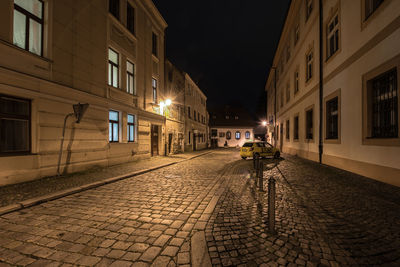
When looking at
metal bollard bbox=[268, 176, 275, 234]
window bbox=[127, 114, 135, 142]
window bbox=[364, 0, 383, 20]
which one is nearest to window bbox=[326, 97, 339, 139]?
window bbox=[364, 0, 383, 20]

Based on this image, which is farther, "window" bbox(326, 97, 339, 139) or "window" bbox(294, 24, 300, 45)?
"window" bbox(294, 24, 300, 45)

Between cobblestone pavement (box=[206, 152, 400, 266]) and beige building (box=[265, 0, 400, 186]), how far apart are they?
187 centimetres

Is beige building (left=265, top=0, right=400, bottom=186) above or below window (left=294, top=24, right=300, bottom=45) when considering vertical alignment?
below

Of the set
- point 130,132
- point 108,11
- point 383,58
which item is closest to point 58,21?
point 108,11

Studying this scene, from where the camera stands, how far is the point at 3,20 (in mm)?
6168


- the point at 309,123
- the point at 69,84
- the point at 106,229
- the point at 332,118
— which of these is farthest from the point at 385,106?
the point at 69,84

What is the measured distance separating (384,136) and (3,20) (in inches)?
518

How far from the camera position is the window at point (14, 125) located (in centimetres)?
633

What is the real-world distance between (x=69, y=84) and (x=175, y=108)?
1316 cm

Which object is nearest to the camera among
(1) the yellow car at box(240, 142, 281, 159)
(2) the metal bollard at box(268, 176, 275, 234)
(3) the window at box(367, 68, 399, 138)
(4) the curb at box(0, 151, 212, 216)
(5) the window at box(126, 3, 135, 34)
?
(2) the metal bollard at box(268, 176, 275, 234)

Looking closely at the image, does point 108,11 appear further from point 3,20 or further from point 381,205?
point 381,205

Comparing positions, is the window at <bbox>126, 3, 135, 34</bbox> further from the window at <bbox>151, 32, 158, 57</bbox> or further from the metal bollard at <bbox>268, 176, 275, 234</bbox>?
the metal bollard at <bbox>268, 176, 275, 234</bbox>

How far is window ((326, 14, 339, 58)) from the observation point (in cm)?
1001

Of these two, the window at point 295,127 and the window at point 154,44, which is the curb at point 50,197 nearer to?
the window at point 154,44
